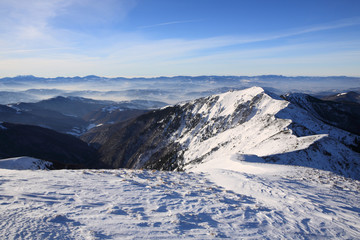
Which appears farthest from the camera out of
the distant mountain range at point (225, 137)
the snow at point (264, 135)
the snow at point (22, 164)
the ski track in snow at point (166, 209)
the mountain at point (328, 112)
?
the mountain at point (328, 112)

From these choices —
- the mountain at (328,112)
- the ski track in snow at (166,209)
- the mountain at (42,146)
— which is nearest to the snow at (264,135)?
the mountain at (328,112)

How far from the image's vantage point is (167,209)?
912 centimetres

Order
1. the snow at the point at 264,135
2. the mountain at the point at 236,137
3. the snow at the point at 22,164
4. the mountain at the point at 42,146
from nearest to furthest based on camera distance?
the snow at the point at 22,164
the snow at the point at 264,135
the mountain at the point at 236,137
the mountain at the point at 42,146

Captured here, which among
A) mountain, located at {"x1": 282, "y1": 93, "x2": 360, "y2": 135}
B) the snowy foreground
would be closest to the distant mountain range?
mountain, located at {"x1": 282, "y1": 93, "x2": 360, "y2": 135}

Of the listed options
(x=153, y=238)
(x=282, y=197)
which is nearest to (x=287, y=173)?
(x=282, y=197)

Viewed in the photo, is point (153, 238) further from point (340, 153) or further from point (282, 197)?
point (340, 153)

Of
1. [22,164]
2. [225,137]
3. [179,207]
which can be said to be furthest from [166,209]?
[225,137]

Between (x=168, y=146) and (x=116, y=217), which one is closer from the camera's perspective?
(x=116, y=217)

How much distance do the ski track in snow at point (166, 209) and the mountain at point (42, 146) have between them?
102 meters

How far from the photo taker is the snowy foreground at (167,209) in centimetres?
706

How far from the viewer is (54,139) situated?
124938 millimetres

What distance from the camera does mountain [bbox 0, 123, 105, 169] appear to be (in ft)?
340

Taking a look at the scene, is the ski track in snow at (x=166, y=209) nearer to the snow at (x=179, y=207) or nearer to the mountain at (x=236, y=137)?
the snow at (x=179, y=207)

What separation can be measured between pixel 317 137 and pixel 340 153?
384 cm
